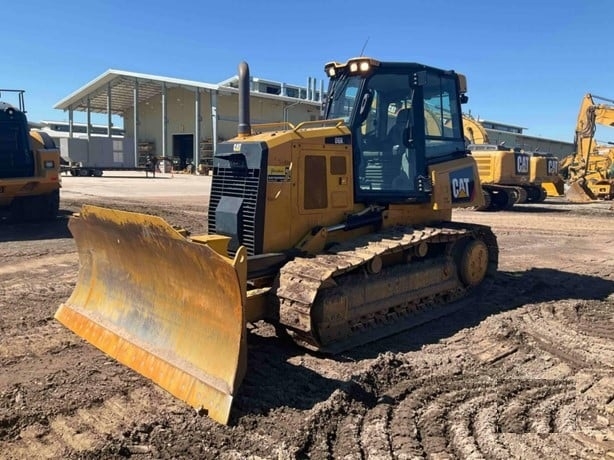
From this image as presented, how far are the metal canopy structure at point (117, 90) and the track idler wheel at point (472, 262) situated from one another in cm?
3598

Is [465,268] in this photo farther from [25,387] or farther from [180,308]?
[25,387]

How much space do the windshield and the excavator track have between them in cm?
151

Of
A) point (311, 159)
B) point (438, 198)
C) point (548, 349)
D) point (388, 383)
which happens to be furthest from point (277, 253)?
point (548, 349)

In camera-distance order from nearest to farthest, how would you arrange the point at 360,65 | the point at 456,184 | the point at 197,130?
the point at 360,65 < the point at 456,184 < the point at 197,130

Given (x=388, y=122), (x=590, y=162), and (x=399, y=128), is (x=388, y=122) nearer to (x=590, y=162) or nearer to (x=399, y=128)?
(x=399, y=128)

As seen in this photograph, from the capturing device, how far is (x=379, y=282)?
5.93 meters

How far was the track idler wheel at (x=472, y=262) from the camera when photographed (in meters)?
7.25

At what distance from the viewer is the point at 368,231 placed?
6641 millimetres

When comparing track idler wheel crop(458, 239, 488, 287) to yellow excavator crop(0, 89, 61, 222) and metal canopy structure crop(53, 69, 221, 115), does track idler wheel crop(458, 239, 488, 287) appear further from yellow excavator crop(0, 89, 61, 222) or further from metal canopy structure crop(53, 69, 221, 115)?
metal canopy structure crop(53, 69, 221, 115)

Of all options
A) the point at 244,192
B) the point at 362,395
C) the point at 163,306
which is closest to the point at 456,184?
the point at 244,192

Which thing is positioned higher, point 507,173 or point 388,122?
point 388,122

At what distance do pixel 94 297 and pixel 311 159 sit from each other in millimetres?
2755

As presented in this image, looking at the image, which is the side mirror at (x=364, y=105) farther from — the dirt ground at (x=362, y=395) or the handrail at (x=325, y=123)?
the dirt ground at (x=362, y=395)

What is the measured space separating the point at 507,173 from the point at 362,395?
17730 mm
